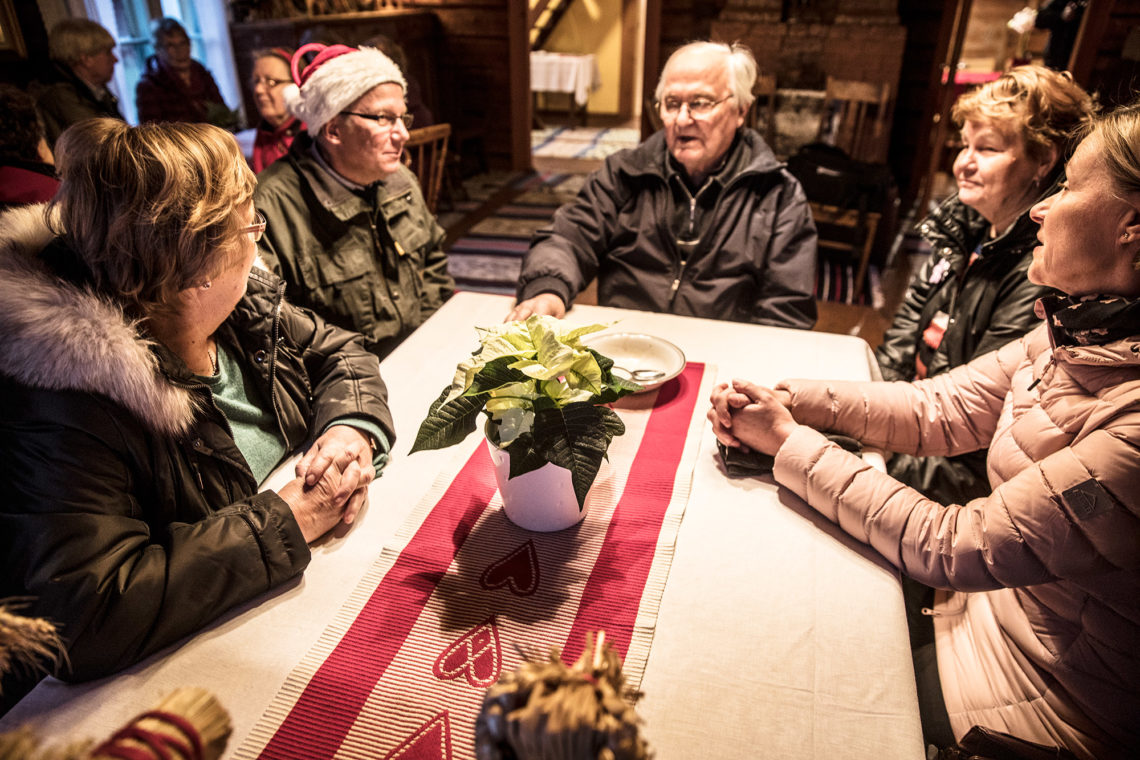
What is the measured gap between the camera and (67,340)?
866 mm

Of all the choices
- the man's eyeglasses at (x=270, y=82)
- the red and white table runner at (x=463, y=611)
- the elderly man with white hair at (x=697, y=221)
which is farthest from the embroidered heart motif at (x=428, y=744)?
the man's eyeglasses at (x=270, y=82)

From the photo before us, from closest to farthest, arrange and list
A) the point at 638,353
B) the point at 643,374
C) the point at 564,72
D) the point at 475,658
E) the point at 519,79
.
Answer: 1. the point at 475,658
2. the point at 643,374
3. the point at 638,353
4. the point at 519,79
5. the point at 564,72

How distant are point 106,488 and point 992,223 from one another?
2.12 metres

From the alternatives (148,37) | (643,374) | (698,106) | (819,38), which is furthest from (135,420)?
(148,37)

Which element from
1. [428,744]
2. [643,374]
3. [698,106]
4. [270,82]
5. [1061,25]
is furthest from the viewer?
[1061,25]

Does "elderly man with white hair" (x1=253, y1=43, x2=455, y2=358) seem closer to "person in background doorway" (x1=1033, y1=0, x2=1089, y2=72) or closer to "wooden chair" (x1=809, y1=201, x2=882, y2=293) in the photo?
"wooden chair" (x1=809, y1=201, x2=882, y2=293)

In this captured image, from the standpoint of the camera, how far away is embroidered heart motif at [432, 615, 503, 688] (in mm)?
853

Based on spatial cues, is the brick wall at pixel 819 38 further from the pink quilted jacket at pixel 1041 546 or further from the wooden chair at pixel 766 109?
the pink quilted jacket at pixel 1041 546

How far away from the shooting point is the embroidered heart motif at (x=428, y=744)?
761 mm

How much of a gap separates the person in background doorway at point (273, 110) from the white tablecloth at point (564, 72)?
18.2 ft

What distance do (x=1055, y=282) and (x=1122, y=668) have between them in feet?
1.94

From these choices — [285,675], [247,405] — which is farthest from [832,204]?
[285,675]

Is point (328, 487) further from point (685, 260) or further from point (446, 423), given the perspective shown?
point (685, 260)

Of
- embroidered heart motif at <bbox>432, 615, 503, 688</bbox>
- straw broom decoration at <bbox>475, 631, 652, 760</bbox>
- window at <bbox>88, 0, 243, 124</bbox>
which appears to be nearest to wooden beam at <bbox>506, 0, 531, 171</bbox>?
window at <bbox>88, 0, 243, 124</bbox>
